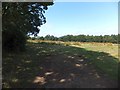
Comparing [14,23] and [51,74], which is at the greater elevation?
[14,23]

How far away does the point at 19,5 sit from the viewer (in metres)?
10.9

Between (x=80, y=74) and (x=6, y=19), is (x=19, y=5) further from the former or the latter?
(x=80, y=74)

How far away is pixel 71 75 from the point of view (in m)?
8.95

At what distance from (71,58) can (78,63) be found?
3.41 feet

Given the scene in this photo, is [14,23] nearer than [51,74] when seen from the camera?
No

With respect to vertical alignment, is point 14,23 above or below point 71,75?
above

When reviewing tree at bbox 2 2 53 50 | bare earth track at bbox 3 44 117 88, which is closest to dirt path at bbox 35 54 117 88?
bare earth track at bbox 3 44 117 88

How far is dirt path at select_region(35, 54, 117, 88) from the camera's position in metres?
8.11

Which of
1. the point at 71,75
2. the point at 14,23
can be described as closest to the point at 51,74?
the point at 71,75

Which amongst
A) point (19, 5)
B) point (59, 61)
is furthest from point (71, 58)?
point (19, 5)

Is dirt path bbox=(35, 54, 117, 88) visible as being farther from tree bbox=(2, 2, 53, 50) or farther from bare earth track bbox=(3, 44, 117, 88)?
tree bbox=(2, 2, 53, 50)

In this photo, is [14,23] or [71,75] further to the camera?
[14,23]

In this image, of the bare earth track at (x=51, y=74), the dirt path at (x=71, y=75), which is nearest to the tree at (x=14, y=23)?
the bare earth track at (x=51, y=74)

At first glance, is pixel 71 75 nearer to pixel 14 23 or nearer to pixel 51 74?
pixel 51 74
